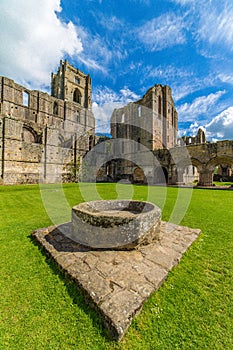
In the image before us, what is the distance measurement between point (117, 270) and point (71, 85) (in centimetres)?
4021

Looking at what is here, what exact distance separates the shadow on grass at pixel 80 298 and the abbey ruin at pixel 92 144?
17909mm

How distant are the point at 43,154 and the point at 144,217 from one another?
67.2 feet

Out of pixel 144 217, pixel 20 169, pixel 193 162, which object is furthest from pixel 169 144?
pixel 144 217

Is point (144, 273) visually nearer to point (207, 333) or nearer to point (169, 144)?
point (207, 333)

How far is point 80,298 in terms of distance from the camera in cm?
219

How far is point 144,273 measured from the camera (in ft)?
8.35

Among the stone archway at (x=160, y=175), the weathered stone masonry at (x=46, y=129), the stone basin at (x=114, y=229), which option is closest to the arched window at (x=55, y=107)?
the weathered stone masonry at (x=46, y=129)

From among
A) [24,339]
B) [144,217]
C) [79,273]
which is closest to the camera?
[24,339]

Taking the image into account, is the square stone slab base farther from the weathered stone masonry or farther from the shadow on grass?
the weathered stone masonry

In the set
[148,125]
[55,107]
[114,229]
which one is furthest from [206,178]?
[55,107]

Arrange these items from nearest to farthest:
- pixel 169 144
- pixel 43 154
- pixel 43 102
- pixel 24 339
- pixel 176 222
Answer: pixel 24 339, pixel 176 222, pixel 43 154, pixel 169 144, pixel 43 102

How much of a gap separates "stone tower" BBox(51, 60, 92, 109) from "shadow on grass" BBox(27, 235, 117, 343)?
3708 centimetres

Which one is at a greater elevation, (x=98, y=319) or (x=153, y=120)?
(x=153, y=120)

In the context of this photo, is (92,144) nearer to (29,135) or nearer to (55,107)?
(29,135)
